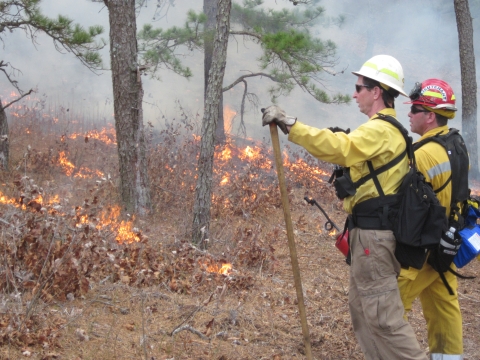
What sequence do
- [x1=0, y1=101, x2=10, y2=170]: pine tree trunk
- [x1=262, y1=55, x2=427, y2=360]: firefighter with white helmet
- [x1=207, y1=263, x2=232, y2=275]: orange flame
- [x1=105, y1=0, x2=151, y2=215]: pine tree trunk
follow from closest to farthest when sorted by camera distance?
1. [x1=262, y1=55, x2=427, y2=360]: firefighter with white helmet
2. [x1=207, y1=263, x2=232, y2=275]: orange flame
3. [x1=105, y1=0, x2=151, y2=215]: pine tree trunk
4. [x1=0, y1=101, x2=10, y2=170]: pine tree trunk

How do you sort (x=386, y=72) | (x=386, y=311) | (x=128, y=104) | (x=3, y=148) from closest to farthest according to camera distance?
(x=386, y=311) < (x=386, y=72) < (x=128, y=104) < (x=3, y=148)

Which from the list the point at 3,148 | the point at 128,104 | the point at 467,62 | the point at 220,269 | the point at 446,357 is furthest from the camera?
the point at 467,62

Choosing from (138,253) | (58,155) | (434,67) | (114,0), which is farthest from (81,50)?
(434,67)

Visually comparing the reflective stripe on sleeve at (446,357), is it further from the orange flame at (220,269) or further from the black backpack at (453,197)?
the orange flame at (220,269)

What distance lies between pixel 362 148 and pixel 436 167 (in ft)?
3.02

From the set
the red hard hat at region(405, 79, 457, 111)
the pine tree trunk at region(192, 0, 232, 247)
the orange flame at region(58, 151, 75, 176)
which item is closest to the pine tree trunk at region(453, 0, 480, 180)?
the pine tree trunk at region(192, 0, 232, 247)

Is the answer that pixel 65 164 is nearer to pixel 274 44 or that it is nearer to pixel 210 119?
pixel 210 119

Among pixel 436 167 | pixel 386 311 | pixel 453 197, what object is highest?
pixel 436 167

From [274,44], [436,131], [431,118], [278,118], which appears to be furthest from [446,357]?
[274,44]

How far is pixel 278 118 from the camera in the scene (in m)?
2.97

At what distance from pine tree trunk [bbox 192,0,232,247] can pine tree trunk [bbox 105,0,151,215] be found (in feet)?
5.07

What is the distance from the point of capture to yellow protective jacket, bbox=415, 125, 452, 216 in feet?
11.4

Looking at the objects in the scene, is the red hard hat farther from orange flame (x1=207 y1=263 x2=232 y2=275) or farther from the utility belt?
orange flame (x1=207 y1=263 x2=232 y2=275)

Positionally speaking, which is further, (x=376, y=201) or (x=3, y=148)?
(x=3, y=148)
